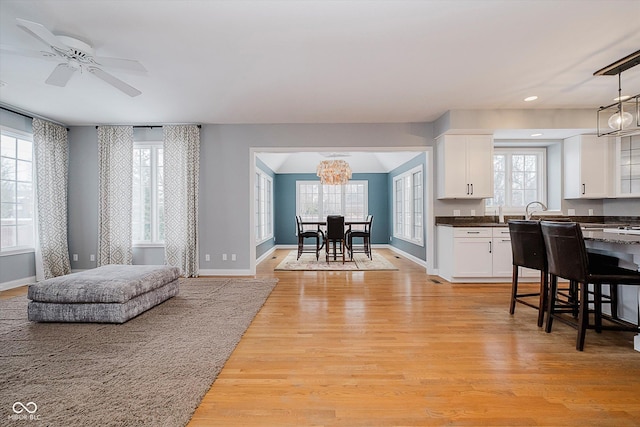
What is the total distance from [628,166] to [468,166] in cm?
235

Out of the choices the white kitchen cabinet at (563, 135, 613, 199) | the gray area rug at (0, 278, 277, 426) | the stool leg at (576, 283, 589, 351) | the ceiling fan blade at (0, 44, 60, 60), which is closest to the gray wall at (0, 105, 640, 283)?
the gray area rug at (0, 278, 277, 426)

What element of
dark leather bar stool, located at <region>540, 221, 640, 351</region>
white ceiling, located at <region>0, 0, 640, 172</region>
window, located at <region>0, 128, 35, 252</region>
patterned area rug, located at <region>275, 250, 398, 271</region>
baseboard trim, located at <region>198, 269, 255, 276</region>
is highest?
white ceiling, located at <region>0, 0, 640, 172</region>

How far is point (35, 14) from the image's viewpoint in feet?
7.81

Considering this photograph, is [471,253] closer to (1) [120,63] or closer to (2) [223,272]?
(2) [223,272]

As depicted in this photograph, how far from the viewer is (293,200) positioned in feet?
31.4

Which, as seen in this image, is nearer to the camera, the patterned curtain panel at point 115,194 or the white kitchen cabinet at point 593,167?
the white kitchen cabinet at point 593,167

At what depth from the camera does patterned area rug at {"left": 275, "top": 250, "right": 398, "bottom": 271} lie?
598cm

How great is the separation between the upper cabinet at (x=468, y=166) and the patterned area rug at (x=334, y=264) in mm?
1911

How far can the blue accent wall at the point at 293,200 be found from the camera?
952cm

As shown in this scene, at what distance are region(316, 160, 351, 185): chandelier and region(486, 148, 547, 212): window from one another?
3.14 metres

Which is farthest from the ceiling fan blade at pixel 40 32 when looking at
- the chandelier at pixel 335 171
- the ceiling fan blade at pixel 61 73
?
the chandelier at pixel 335 171

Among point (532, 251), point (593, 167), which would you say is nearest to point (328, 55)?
point (532, 251)

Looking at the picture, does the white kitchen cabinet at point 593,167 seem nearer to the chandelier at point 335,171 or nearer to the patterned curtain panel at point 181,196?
the chandelier at point 335,171

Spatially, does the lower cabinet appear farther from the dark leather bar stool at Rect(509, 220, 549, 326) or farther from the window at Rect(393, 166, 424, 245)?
the window at Rect(393, 166, 424, 245)
